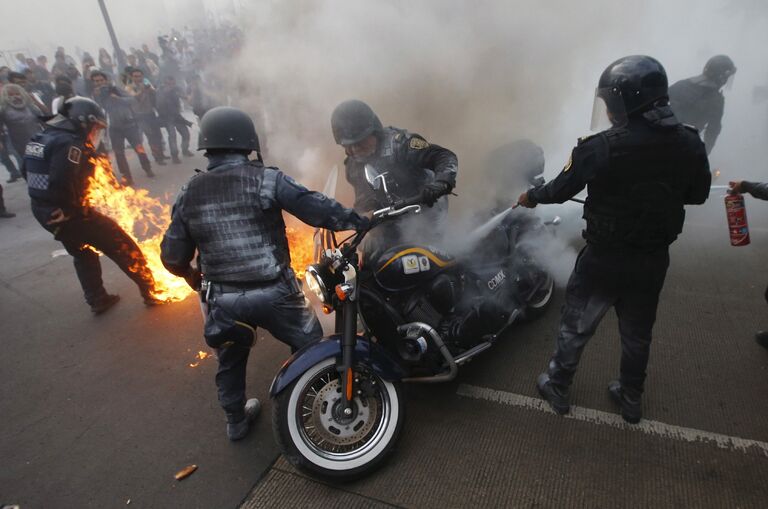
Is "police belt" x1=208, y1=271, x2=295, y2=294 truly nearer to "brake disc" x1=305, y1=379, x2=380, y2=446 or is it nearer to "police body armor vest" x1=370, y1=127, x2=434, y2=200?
"brake disc" x1=305, y1=379, x2=380, y2=446

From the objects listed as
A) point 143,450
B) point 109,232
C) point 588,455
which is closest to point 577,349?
point 588,455

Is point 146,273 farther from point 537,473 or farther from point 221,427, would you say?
point 537,473

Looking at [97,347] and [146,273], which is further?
[146,273]

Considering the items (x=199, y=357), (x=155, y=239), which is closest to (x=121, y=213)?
(x=155, y=239)

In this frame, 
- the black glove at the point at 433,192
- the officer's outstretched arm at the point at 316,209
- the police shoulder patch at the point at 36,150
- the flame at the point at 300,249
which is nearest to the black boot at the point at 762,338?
the black glove at the point at 433,192

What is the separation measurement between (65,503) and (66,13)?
2583cm

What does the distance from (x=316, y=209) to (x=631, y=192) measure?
1.56 m

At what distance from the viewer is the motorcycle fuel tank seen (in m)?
2.57

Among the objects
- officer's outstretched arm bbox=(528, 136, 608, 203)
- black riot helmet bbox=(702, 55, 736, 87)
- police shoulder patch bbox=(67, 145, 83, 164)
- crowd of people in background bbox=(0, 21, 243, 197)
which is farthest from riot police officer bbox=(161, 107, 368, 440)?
crowd of people in background bbox=(0, 21, 243, 197)

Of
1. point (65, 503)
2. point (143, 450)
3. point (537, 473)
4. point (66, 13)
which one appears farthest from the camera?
point (66, 13)

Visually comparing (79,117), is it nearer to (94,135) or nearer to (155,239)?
(94,135)

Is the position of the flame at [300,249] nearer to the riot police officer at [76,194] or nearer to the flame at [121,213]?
the flame at [121,213]

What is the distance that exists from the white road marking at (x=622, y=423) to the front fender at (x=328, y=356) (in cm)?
77

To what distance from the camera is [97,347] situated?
12.6 ft
